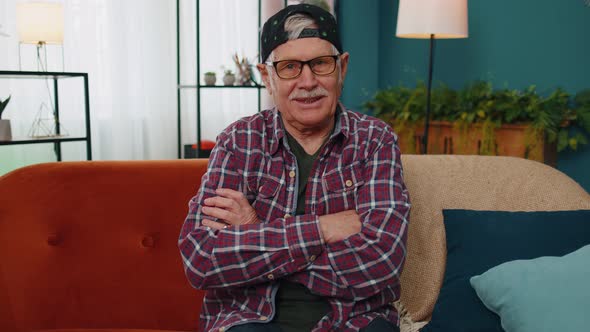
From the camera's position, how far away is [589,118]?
3.49m

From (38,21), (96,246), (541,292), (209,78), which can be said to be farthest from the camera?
(209,78)

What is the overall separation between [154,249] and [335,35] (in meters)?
0.75

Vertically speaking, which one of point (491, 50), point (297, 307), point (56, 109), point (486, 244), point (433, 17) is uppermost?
point (433, 17)

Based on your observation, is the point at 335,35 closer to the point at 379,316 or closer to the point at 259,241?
the point at 259,241

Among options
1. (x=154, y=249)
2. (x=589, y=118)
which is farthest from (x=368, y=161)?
(x=589, y=118)

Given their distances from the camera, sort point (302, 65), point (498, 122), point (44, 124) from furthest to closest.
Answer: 1. point (44, 124)
2. point (498, 122)
3. point (302, 65)

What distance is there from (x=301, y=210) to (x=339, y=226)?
0.14 metres

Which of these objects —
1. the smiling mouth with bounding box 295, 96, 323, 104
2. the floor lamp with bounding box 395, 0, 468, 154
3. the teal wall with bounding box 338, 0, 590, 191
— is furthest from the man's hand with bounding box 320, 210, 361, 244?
the teal wall with bounding box 338, 0, 590, 191

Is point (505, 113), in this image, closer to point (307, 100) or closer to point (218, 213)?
point (307, 100)

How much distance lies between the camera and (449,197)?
169 centimetres

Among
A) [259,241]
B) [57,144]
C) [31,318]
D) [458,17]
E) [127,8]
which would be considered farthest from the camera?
[127,8]

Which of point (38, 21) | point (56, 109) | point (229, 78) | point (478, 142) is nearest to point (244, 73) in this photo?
point (229, 78)

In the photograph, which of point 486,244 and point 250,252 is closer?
point 250,252

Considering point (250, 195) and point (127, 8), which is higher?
point (127, 8)
